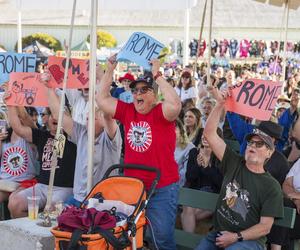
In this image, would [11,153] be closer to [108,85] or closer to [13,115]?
[13,115]

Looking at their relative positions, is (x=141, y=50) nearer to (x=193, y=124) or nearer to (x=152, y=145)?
(x=152, y=145)

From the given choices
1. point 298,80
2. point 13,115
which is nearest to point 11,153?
point 13,115

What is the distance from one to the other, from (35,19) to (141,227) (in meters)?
40.7

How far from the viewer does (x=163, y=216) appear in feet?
14.7

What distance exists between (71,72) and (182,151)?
149 centimetres

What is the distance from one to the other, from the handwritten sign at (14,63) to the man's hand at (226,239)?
3.32 m

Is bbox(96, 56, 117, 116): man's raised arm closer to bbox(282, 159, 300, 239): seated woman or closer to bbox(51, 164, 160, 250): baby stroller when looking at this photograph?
bbox(51, 164, 160, 250): baby stroller

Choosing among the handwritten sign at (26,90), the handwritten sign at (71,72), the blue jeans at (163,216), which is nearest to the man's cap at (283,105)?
Answer: the handwritten sign at (71,72)

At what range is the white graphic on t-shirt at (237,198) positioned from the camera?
4.11 m

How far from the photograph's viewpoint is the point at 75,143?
5516mm

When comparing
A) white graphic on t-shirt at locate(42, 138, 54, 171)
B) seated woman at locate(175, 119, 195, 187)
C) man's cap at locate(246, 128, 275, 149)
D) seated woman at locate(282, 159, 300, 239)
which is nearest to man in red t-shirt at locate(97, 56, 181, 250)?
man's cap at locate(246, 128, 275, 149)

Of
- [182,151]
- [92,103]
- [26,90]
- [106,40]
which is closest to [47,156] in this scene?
[26,90]

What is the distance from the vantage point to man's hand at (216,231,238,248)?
4070 millimetres

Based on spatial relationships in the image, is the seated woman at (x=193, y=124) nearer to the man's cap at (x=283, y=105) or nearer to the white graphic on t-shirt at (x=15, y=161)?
the white graphic on t-shirt at (x=15, y=161)
